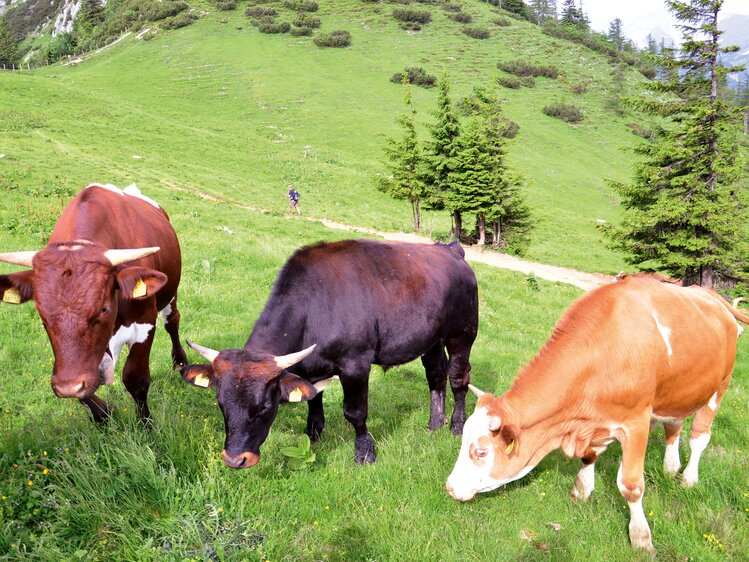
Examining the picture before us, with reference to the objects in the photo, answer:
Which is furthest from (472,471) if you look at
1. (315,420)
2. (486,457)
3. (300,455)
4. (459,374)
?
(459,374)

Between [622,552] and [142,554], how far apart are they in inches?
146

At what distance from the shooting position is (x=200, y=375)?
13.7ft

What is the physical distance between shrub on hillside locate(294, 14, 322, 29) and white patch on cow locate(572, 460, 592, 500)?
9509cm

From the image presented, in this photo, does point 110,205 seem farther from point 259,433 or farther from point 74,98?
point 74,98

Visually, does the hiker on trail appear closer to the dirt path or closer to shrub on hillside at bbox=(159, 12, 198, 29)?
the dirt path

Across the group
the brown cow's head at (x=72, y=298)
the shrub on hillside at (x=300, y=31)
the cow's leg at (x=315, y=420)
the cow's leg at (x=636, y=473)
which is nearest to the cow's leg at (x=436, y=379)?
the cow's leg at (x=315, y=420)

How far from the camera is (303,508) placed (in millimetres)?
4246

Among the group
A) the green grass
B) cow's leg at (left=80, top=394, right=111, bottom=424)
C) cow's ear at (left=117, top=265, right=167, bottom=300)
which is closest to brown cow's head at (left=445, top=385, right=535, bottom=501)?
the green grass

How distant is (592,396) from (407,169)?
29038 mm

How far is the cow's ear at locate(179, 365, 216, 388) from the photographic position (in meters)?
4.17

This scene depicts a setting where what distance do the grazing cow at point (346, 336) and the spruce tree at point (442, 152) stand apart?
2426 cm

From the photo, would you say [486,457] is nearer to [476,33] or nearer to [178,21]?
[178,21]

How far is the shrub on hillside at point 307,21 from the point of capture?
3406 inches

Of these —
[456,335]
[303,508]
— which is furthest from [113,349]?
[456,335]
